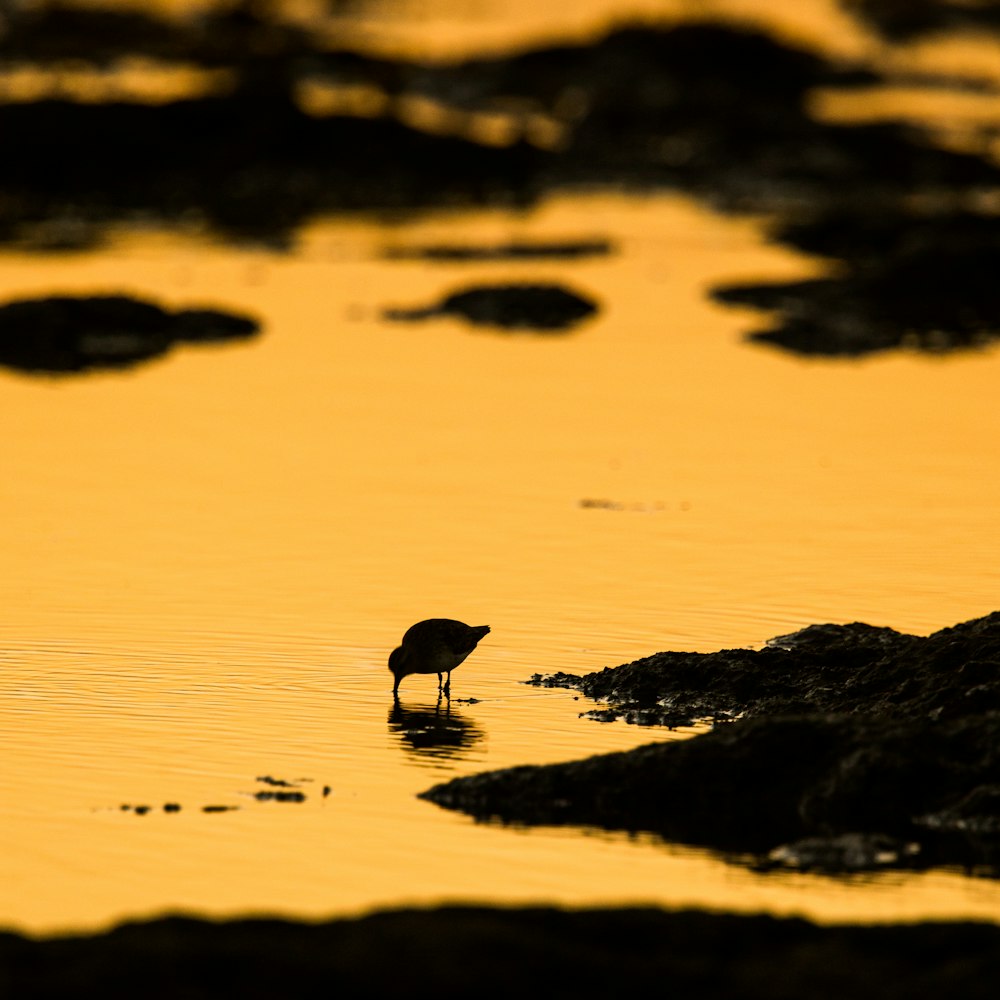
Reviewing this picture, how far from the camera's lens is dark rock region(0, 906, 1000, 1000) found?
7.06 meters

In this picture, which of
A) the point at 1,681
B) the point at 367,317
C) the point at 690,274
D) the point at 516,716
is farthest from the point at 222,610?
the point at 690,274

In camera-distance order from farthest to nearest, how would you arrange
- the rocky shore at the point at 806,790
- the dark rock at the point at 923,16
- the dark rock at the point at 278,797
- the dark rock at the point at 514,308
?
the dark rock at the point at 923,16, the dark rock at the point at 514,308, the dark rock at the point at 278,797, the rocky shore at the point at 806,790

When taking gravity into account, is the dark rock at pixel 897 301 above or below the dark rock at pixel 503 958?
above

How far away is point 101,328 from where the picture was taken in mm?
28141

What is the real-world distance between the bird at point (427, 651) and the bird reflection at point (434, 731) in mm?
198

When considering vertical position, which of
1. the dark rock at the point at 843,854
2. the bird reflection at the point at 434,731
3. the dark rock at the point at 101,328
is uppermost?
the dark rock at the point at 101,328

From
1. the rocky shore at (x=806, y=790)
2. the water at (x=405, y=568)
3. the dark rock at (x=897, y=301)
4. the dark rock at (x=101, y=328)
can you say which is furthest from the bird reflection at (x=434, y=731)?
the dark rock at (x=897, y=301)

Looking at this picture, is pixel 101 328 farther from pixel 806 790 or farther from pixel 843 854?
pixel 843 854

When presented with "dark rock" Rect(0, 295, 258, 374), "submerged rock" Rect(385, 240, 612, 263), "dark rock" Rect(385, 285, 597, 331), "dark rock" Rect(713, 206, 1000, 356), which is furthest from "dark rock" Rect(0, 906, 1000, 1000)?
"submerged rock" Rect(385, 240, 612, 263)

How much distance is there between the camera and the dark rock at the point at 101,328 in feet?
90.7

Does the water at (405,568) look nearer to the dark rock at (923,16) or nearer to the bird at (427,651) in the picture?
the bird at (427,651)

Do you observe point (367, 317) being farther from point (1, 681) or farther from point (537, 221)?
point (1, 681)

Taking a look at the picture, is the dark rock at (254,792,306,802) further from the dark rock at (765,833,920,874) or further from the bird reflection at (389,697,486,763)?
the dark rock at (765,833,920,874)

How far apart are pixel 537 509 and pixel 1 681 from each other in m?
6.19
